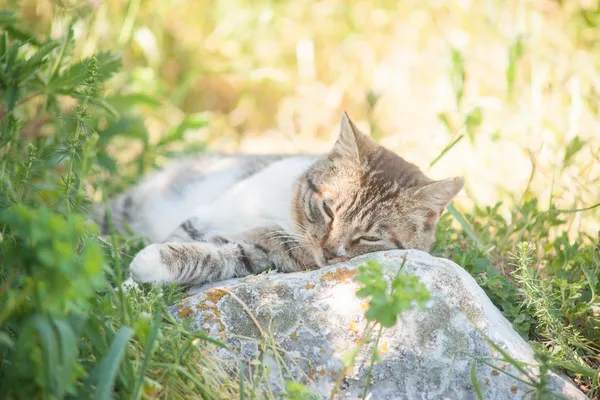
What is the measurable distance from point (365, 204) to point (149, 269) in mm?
986

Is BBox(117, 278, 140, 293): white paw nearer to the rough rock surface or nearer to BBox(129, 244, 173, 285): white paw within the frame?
BBox(129, 244, 173, 285): white paw

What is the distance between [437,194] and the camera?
262 centimetres

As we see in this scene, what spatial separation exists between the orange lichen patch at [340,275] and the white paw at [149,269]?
0.68 meters

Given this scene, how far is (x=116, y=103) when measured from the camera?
405 cm

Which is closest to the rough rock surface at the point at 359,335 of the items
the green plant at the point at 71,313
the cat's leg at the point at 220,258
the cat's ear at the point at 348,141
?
the green plant at the point at 71,313

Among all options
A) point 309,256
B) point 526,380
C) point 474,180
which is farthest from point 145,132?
point 526,380

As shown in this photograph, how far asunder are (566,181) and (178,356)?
2.80 metres

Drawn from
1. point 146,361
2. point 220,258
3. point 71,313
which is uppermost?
point 71,313

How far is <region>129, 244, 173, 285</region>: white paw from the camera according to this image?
7.79ft

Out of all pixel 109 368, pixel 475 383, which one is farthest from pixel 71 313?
pixel 475 383

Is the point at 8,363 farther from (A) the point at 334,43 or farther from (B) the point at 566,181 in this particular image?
(A) the point at 334,43

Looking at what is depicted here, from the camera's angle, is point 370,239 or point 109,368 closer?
point 109,368

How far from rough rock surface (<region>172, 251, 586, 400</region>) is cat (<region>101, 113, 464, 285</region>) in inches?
13.6

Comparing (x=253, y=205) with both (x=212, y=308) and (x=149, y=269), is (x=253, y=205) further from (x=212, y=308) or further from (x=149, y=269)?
(x=212, y=308)
